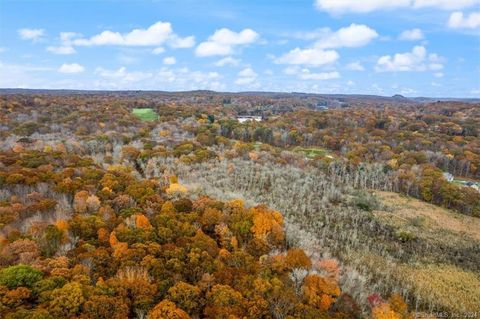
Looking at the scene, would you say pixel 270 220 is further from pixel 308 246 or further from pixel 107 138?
pixel 107 138

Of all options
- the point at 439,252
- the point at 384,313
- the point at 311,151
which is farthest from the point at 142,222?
the point at 311,151

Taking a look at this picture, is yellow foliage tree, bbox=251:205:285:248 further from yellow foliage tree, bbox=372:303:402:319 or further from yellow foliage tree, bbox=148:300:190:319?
yellow foliage tree, bbox=148:300:190:319

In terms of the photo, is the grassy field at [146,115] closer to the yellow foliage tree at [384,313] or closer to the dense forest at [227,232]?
the dense forest at [227,232]

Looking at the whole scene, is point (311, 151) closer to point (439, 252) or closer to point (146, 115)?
point (146, 115)

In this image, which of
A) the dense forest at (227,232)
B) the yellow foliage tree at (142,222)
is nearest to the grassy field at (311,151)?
the dense forest at (227,232)

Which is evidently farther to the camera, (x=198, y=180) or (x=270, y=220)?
(x=198, y=180)

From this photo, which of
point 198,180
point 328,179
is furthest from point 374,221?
point 198,180

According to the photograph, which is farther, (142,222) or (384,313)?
(142,222)

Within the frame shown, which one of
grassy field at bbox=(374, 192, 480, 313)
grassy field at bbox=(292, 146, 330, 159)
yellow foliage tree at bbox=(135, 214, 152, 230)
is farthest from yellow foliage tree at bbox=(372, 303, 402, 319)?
grassy field at bbox=(292, 146, 330, 159)
